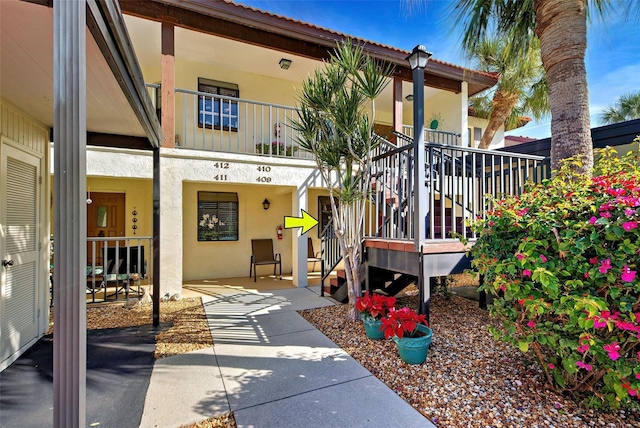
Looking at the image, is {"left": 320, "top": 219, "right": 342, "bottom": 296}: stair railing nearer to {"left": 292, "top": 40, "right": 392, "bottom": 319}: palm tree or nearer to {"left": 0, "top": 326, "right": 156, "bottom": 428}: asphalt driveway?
{"left": 292, "top": 40, "right": 392, "bottom": 319}: palm tree

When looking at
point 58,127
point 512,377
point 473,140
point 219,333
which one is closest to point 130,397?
point 219,333

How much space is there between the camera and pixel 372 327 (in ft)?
12.5

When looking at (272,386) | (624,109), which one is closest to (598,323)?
(272,386)

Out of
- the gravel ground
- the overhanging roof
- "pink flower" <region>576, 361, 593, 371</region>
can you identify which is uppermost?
the overhanging roof

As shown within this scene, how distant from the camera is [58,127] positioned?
1381 millimetres

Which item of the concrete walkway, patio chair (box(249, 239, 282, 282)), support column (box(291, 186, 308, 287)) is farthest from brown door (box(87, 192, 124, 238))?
the concrete walkway

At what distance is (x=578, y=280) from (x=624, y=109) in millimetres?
16478

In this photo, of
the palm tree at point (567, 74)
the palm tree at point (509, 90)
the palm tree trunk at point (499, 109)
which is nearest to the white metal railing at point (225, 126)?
the palm tree at point (567, 74)

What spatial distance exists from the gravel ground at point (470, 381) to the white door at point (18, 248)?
3442 mm

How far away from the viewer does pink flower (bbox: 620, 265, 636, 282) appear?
1.91 metres

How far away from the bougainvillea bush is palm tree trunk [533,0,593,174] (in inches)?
42.0

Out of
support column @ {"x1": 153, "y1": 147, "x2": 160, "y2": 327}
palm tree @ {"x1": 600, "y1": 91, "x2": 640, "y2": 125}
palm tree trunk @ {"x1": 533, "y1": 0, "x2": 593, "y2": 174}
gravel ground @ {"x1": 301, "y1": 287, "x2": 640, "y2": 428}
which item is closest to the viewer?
gravel ground @ {"x1": 301, "y1": 287, "x2": 640, "y2": 428}

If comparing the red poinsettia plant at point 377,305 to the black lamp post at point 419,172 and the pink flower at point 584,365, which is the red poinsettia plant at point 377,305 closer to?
the black lamp post at point 419,172

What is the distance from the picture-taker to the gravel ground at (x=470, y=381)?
2248 mm
